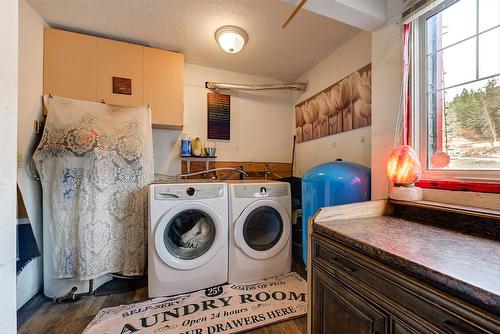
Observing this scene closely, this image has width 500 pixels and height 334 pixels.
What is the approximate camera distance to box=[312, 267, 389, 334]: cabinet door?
2.34ft

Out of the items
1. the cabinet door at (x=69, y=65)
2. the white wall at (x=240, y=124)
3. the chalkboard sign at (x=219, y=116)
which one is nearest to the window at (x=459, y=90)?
the white wall at (x=240, y=124)

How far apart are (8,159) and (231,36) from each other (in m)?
1.82

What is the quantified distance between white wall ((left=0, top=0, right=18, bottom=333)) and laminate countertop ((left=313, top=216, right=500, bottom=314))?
116cm

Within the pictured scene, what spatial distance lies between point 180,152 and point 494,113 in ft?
8.47

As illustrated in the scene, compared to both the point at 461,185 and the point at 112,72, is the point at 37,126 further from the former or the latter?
the point at 461,185

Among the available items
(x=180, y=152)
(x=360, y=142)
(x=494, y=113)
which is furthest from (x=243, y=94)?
(x=494, y=113)

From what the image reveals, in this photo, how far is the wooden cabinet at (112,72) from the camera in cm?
180

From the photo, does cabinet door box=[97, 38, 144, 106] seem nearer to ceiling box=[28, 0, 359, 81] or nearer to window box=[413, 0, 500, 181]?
ceiling box=[28, 0, 359, 81]

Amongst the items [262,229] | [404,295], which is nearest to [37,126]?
[262,229]

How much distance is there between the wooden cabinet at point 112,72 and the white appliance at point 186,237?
36.0 inches

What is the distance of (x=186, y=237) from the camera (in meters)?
1.80

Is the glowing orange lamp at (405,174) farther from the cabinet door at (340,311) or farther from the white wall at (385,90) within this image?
the cabinet door at (340,311)

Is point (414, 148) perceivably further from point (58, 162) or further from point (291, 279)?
point (58, 162)

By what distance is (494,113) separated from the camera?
3.31 feet
